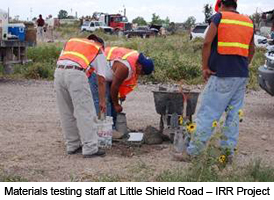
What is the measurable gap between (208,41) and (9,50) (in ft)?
33.5

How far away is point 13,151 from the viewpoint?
776cm

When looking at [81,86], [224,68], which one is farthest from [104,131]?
[224,68]

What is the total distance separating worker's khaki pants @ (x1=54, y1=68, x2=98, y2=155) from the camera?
7.30 m

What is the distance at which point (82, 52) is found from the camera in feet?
24.3

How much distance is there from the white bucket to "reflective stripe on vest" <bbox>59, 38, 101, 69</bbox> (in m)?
0.86

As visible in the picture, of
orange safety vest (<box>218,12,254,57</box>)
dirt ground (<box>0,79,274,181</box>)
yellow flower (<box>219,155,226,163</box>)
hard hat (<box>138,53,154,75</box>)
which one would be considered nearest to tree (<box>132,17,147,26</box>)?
dirt ground (<box>0,79,274,181</box>)

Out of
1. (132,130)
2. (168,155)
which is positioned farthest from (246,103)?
(168,155)

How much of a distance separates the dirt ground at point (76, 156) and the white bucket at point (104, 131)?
13 cm

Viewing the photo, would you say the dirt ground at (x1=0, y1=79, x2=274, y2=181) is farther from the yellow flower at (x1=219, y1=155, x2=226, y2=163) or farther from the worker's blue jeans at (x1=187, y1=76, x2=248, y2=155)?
the yellow flower at (x1=219, y1=155, x2=226, y2=163)

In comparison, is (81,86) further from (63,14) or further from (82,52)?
(63,14)

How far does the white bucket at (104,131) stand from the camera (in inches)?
309

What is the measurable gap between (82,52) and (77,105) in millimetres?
639

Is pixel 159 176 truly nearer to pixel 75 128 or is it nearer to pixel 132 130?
pixel 75 128

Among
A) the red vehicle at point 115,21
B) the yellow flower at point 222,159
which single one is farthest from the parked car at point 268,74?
the red vehicle at point 115,21
